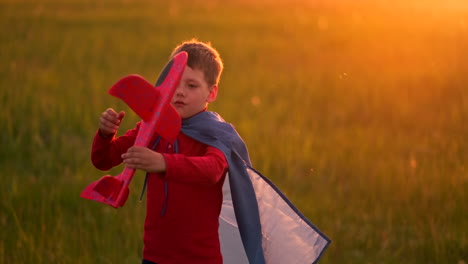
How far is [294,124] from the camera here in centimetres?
654

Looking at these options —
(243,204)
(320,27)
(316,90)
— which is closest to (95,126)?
(316,90)

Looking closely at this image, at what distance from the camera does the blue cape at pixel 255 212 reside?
2.62 m

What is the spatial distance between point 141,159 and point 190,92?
51cm

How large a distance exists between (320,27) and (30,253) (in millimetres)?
9639

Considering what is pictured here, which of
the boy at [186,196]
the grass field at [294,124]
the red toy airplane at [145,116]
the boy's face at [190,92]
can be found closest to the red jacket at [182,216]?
the boy at [186,196]

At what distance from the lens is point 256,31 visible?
1250 centimetres

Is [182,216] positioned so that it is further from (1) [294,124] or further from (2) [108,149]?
(1) [294,124]

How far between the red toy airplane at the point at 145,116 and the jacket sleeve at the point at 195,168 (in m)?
0.10

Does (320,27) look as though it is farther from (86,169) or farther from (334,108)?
(86,169)

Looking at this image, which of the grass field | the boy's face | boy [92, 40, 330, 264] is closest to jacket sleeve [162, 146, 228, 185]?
boy [92, 40, 330, 264]

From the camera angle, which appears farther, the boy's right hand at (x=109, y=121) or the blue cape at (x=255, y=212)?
the blue cape at (x=255, y=212)

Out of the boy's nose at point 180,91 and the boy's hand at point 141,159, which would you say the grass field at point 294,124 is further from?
the boy's hand at point 141,159

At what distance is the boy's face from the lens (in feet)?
8.52

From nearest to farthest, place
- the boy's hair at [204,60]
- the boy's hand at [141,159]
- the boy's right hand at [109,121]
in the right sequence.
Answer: the boy's hand at [141,159], the boy's right hand at [109,121], the boy's hair at [204,60]
